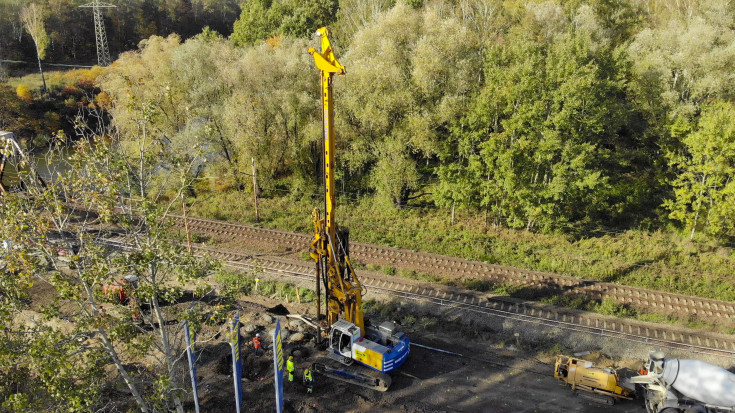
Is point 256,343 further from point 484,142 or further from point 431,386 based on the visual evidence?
point 484,142

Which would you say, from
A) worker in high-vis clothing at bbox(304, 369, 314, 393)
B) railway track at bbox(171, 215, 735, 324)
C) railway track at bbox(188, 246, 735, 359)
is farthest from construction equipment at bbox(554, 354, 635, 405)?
worker in high-vis clothing at bbox(304, 369, 314, 393)

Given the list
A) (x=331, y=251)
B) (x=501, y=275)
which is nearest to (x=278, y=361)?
(x=331, y=251)

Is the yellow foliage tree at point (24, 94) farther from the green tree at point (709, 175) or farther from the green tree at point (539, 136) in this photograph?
the green tree at point (709, 175)

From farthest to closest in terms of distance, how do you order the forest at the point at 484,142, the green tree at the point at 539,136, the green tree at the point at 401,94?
1. the green tree at the point at 401,94
2. the green tree at the point at 539,136
3. the forest at the point at 484,142

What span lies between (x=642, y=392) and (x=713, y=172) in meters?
14.0

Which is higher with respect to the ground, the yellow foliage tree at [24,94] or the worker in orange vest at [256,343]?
the yellow foliage tree at [24,94]

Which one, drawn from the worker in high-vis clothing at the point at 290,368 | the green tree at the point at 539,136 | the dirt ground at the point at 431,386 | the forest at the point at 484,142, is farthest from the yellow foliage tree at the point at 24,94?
the worker in high-vis clothing at the point at 290,368

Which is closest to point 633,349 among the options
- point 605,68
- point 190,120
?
point 605,68

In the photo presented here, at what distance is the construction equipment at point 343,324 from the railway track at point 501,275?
7.42m

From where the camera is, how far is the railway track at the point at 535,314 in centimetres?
2016

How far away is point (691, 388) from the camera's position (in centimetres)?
1573

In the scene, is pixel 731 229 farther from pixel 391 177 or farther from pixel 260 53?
pixel 260 53

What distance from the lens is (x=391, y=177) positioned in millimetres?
29938

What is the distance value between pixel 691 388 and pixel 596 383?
109 inches
